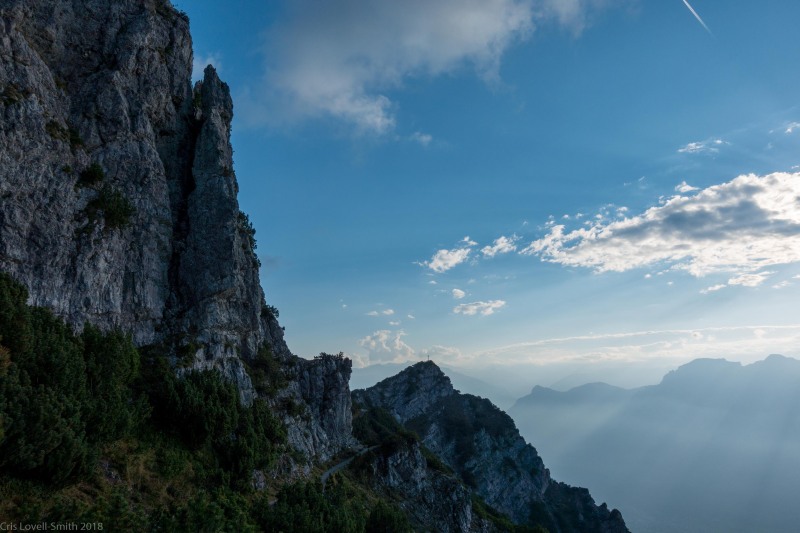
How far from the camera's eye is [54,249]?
33.7m

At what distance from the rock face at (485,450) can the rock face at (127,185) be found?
61744 millimetres

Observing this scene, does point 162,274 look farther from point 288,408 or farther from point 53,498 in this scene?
point 53,498

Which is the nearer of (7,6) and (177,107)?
(7,6)

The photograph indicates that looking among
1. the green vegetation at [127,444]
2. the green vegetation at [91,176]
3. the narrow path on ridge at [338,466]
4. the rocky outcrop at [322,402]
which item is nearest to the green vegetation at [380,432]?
the narrow path on ridge at [338,466]

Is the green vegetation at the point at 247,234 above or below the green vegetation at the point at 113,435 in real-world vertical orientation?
above

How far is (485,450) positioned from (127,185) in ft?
339

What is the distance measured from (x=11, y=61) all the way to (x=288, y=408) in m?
41.0

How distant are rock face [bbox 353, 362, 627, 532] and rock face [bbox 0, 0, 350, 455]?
61.7 m

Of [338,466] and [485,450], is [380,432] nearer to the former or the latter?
[338,466]

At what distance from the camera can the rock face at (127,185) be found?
33531mm

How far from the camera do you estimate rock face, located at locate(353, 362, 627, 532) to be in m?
111

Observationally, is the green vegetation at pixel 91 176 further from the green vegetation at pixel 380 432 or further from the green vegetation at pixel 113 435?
the green vegetation at pixel 380 432

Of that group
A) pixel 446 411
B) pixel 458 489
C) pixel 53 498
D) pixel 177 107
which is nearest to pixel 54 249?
pixel 53 498

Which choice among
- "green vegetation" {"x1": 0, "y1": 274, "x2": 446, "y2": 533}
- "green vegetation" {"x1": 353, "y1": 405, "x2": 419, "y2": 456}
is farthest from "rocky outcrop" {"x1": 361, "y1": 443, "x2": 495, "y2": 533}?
"green vegetation" {"x1": 0, "y1": 274, "x2": 446, "y2": 533}
